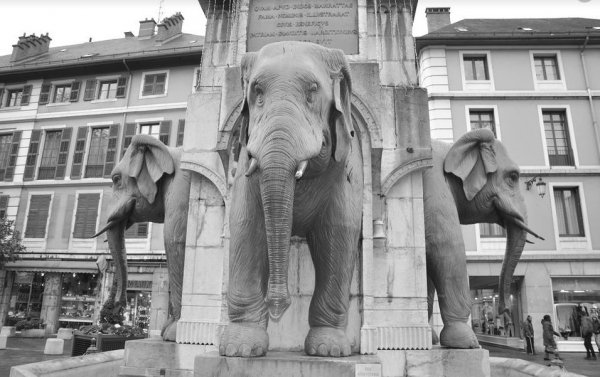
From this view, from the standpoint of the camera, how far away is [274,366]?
10.6ft

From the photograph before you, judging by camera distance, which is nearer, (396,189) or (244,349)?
(244,349)

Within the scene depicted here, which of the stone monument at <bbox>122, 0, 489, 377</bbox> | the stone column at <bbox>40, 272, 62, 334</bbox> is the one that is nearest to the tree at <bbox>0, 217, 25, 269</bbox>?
the stone column at <bbox>40, 272, 62, 334</bbox>

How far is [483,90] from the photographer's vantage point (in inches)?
1057

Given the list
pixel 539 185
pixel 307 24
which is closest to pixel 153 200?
pixel 307 24

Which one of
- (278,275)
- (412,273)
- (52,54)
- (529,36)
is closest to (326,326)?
(278,275)

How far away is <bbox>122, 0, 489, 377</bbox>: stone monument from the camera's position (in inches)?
176

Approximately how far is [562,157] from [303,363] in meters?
27.1

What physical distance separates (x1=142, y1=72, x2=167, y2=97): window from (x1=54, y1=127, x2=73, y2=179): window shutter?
19.8 ft

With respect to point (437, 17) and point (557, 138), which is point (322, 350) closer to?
point (557, 138)

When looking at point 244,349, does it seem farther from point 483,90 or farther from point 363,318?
point 483,90

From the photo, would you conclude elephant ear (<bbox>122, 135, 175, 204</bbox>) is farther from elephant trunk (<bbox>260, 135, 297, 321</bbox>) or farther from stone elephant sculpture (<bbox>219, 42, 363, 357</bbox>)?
elephant trunk (<bbox>260, 135, 297, 321</bbox>)

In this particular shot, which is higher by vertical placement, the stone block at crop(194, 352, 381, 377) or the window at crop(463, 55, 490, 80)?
the window at crop(463, 55, 490, 80)

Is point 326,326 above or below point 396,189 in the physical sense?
below

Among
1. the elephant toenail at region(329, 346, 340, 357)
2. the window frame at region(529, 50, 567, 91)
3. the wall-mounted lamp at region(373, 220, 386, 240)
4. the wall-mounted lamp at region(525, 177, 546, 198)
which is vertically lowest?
the elephant toenail at region(329, 346, 340, 357)
